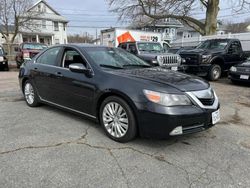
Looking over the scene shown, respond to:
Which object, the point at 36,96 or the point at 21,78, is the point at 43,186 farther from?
the point at 21,78

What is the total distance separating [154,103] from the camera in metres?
3.45

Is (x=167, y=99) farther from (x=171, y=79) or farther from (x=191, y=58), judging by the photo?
(x=191, y=58)

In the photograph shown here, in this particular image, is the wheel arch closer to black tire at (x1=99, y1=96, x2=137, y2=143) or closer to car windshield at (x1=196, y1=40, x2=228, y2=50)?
black tire at (x1=99, y1=96, x2=137, y2=143)

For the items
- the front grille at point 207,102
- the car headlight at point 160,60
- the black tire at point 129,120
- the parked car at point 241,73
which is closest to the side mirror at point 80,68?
the black tire at point 129,120

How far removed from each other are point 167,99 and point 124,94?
0.65 meters

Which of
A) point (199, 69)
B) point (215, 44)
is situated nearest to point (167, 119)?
point (199, 69)

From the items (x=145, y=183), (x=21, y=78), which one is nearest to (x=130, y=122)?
(x=145, y=183)

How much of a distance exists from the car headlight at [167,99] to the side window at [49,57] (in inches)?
98.3

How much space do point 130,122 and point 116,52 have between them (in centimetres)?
191

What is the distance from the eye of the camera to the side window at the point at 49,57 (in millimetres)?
5242

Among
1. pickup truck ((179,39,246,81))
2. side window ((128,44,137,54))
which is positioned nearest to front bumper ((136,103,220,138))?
pickup truck ((179,39,246,81))

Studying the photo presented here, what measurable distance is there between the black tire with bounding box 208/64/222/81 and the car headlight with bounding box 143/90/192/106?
7907 millimetres

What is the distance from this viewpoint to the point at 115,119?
3.94m

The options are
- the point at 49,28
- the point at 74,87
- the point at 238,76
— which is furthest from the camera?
the point at 49,28
